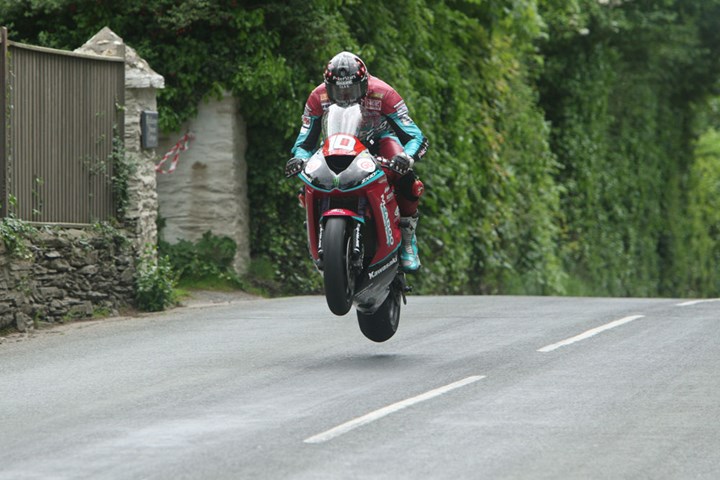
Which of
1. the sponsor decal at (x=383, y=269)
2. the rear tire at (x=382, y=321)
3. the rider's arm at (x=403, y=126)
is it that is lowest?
the rear tire at (x=382, y=321)

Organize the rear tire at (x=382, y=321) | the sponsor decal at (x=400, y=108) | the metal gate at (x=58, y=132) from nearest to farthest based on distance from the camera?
the sponsor decal at (x=400, y=108) → the rear tire at (x=382, y=321) → the metal gate at (x=58, y=132)

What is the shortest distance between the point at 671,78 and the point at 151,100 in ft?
84.8

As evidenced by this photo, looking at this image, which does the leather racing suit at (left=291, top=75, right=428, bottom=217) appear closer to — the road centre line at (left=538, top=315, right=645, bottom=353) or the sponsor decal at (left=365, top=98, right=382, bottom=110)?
the sponsor decal at (left=365, top=98, right=382, bottom=110)

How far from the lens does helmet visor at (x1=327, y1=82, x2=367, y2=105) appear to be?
34.9 ft

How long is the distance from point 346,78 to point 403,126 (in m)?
0.69

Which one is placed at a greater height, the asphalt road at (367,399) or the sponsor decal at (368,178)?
the sponsor decal at (368,178)

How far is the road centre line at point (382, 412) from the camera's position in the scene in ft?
25.4

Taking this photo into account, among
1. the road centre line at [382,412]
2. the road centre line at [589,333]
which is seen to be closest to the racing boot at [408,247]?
the road centre line at [589,333]

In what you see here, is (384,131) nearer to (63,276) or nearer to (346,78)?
(346,78)

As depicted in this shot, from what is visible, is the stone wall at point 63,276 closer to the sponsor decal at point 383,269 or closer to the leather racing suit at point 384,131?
the leather racing suit at point 384,131

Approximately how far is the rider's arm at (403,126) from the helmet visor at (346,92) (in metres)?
0.31

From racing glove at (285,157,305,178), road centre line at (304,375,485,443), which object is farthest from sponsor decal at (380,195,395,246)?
road centre line at (304,375,485,443)

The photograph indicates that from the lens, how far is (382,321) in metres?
11.4

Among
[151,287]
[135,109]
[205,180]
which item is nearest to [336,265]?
[151,287]
